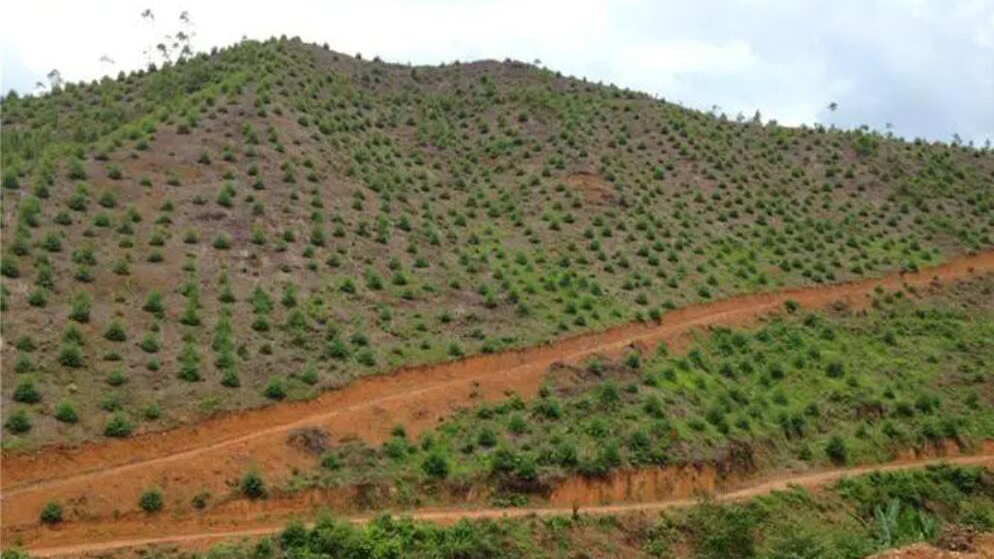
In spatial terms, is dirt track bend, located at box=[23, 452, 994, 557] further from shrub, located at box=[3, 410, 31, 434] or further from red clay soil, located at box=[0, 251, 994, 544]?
shrub, located at box=[3, 410, 31, 434]

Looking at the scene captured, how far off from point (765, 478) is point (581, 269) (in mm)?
13881

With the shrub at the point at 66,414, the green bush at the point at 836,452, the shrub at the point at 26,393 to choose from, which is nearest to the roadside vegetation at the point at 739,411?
the green bush at the point at 836,452

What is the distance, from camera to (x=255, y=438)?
87.6 ft

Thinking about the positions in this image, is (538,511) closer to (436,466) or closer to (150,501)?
(436,466)

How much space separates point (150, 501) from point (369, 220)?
66.7ft

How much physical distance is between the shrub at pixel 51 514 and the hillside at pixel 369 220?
228 centimetres

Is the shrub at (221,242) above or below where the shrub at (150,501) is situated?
above

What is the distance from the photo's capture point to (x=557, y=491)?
2762cm

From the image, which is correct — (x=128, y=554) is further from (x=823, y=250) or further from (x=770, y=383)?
(x=823, y=250)

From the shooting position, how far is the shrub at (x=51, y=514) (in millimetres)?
22359

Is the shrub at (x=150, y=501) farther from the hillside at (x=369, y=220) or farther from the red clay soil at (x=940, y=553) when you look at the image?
the red clay soil at (x=940, y=553)

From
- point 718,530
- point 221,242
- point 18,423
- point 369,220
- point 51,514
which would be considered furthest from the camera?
point 369,220

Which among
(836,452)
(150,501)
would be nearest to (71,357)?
(150,501)

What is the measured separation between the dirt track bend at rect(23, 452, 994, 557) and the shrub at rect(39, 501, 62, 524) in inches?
32.5
